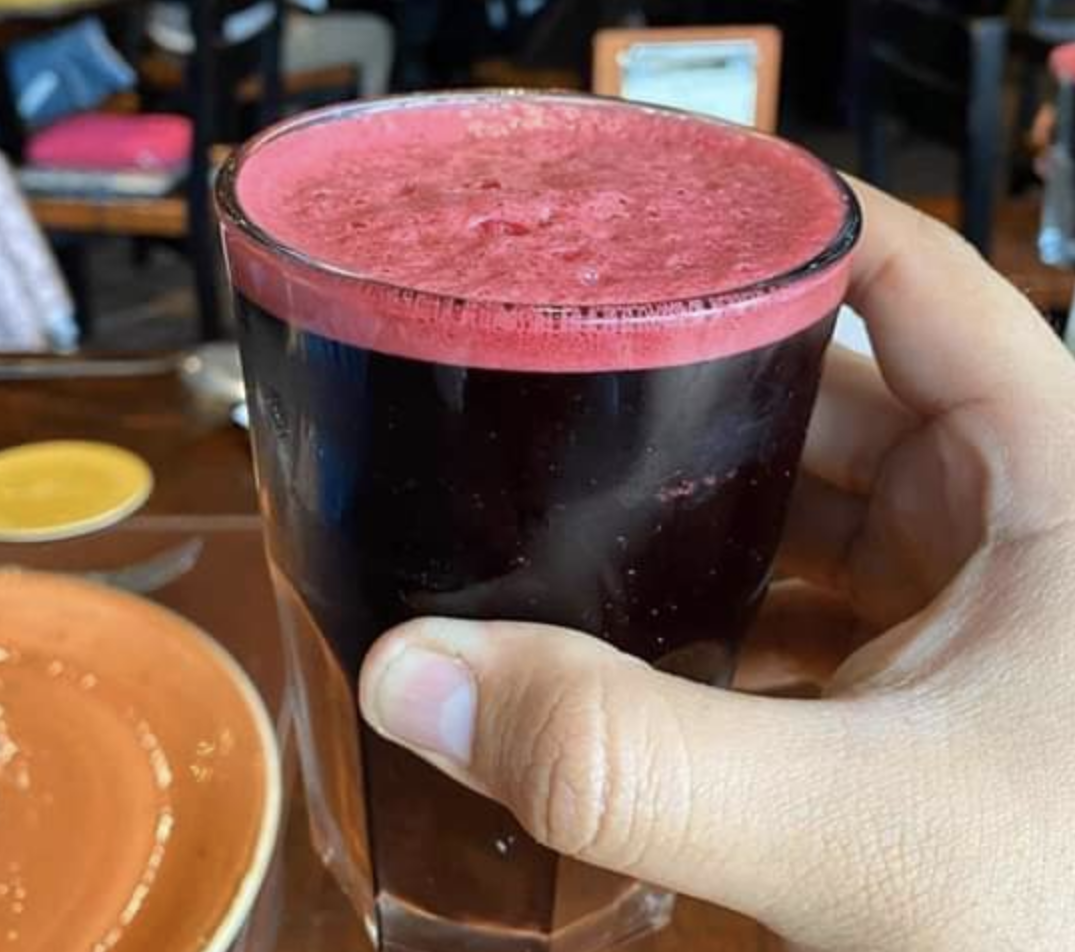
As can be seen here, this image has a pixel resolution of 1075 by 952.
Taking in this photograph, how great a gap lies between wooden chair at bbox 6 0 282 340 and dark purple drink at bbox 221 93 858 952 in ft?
5.86

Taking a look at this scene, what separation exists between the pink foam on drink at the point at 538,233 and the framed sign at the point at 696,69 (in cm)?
63

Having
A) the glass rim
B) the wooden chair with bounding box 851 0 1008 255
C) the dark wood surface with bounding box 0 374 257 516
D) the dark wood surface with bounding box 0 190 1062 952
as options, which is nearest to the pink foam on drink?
the glass rim

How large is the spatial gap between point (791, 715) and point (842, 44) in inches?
164

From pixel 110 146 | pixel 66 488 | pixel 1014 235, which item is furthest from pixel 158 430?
pixel 110 146

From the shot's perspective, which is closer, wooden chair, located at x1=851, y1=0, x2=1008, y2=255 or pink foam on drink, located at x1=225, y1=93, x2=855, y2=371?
pink foam on drink, located at x1=225, y1=93, x2=855, y2=371

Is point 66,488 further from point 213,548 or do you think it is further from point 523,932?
point 523,932

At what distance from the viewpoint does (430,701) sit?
0.43 meters

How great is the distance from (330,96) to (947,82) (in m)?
1.53

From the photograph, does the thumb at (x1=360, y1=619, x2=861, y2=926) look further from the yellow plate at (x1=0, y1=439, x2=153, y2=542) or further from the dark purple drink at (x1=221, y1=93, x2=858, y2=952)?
the yellow plate at (x1=0, y1=439, x2=153, y2=542)

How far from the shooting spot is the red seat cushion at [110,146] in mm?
2314

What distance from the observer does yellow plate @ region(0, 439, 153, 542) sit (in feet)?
2.49

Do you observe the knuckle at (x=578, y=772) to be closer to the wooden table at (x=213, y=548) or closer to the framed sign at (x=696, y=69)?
the wooden table at (x=213, y=548)

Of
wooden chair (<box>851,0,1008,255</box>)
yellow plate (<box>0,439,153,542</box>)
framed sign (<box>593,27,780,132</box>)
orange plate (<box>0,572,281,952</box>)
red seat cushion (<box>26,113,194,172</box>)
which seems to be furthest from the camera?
red seat cushion (<box>26,113,194,172</box>)

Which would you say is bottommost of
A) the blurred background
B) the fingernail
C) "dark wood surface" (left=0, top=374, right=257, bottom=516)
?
the blurred background
